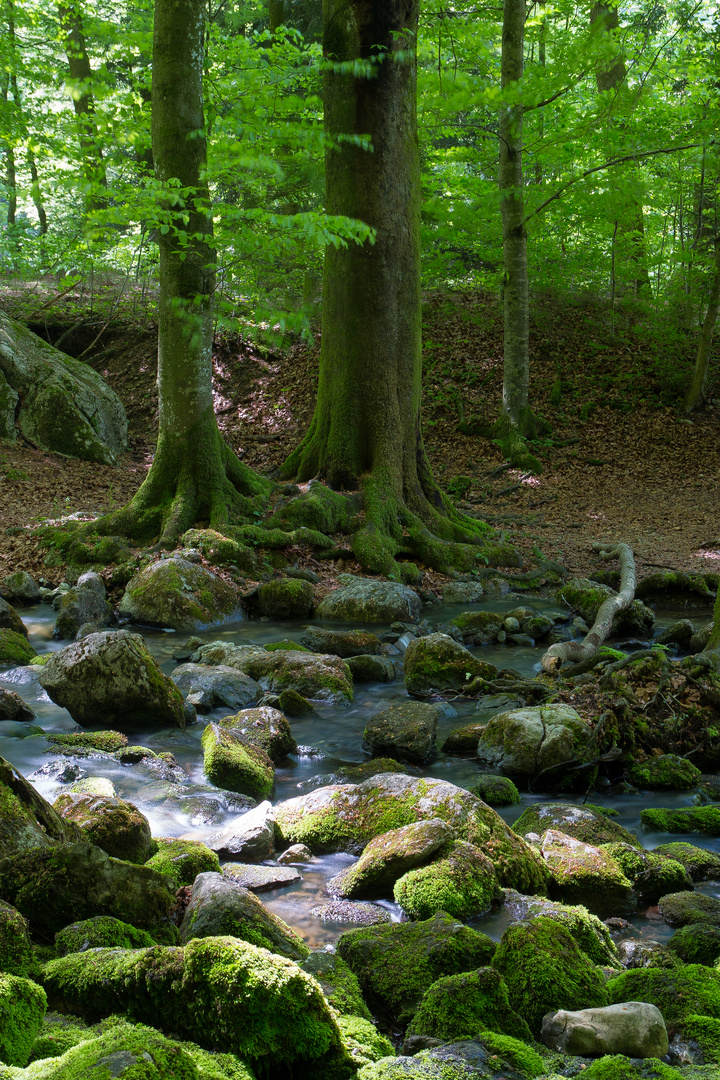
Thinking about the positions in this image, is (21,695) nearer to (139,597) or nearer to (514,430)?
(139,597)

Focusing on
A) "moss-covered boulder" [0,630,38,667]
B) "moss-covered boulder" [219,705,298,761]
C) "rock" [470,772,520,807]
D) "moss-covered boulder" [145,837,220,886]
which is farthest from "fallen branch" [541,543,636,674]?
"moss-covered boulder" [0,630,38,667]

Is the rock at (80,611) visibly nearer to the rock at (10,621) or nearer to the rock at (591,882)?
the rock at (10,621)

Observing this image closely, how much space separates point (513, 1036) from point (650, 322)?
60.3 ft

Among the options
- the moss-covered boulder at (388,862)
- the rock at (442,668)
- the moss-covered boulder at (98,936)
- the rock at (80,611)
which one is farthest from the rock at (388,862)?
the rock at (80,611)

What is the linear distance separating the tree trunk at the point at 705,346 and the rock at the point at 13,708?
15.7 m

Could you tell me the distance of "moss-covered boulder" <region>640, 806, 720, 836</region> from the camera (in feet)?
13.2

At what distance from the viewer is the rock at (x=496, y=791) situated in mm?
4340

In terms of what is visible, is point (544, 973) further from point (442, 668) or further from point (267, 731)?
point (442, 668)

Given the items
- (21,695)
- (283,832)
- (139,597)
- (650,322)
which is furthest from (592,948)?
(650,322)

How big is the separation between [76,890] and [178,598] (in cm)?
550

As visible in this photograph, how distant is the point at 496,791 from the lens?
434 centimetres

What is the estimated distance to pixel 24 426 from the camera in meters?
14.6

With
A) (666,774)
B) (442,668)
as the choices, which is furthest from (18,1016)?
(442,668)

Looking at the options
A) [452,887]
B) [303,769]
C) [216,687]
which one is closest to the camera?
[452,887]
